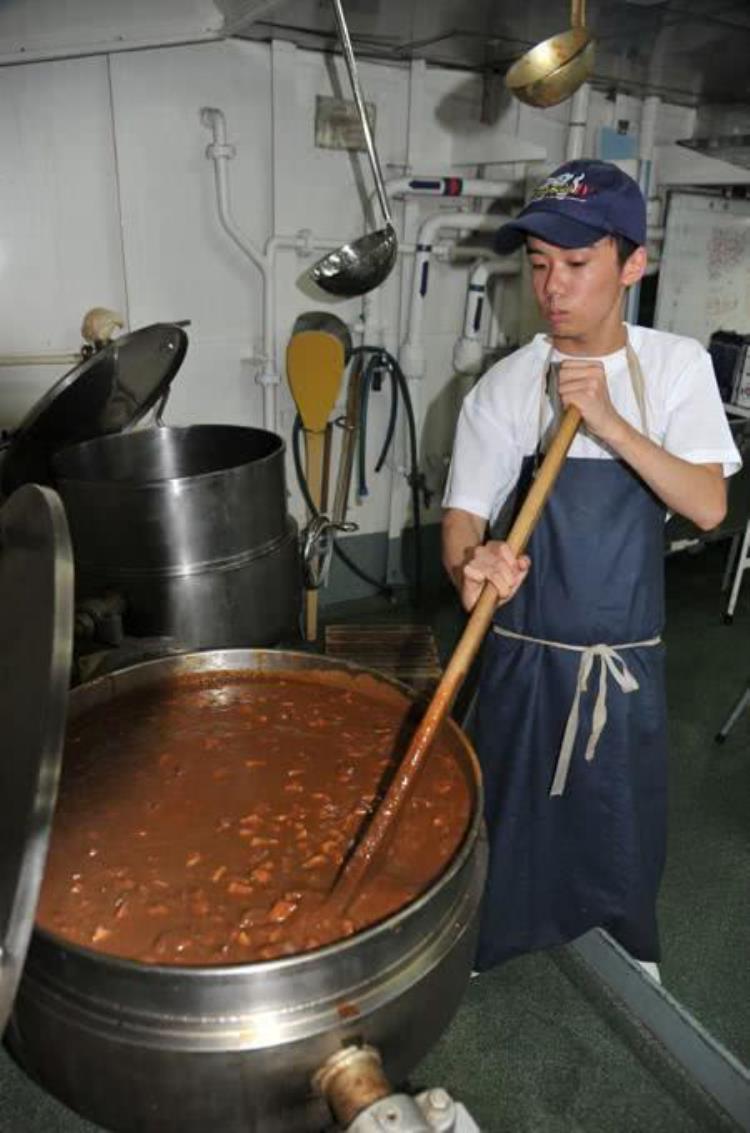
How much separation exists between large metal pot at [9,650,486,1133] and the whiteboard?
4908 mm

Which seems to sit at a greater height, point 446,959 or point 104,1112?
point 446,959

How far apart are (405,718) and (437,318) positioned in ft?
10.9

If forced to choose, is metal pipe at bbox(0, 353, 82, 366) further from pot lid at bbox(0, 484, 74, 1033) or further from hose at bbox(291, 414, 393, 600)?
pot lid at bbox(0, 484, 74, 1033)

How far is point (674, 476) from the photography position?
1553 millimetres

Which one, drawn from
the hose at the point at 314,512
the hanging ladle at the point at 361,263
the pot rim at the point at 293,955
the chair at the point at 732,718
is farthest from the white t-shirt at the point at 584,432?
the hose at the point at 314,512

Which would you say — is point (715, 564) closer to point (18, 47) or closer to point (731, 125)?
point (731, 125)

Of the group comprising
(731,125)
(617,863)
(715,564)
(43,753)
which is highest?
(731,125)

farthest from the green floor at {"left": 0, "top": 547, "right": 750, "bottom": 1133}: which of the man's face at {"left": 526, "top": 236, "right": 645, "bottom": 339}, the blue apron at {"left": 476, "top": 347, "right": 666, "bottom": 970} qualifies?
the man's face at {"left": 526, "top": 236, "right": 645, "bottom": 339}

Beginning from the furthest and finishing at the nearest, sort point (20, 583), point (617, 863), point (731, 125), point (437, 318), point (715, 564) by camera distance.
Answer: point (715, 564) → point (731, 125) → point (437, 318) → point (617, 863) → point (20, 583)

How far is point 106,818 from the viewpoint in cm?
135

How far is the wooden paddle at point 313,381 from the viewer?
152 inches

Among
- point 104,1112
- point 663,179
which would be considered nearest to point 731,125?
point 663,179

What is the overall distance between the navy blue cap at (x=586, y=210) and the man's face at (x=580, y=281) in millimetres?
25

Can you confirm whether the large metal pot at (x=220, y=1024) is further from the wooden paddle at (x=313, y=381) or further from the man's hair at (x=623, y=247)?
the wooden paddle at (x=313, y=381)
